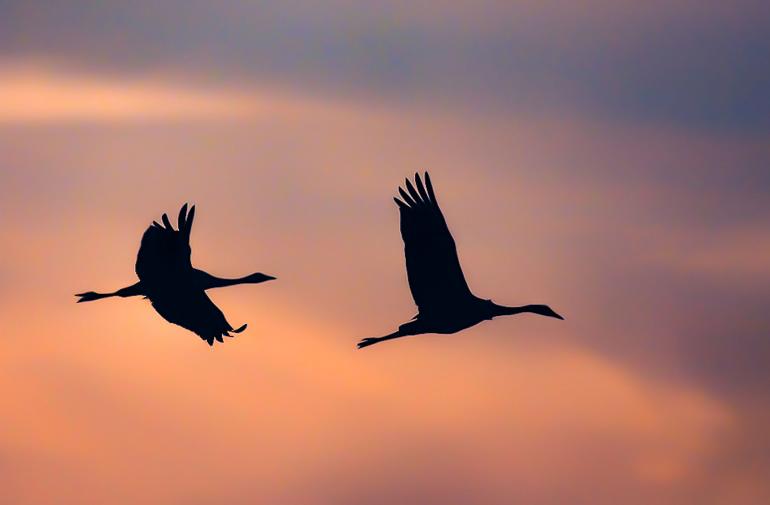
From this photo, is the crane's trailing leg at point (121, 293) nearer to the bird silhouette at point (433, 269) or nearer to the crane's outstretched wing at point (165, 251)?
the crane's outstretched wing at point (165, 251)

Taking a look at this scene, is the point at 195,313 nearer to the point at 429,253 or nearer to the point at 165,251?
the point at 165,251

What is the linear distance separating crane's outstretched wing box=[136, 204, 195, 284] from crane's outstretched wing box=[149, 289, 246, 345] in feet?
3.31

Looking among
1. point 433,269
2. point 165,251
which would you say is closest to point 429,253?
point 433,269

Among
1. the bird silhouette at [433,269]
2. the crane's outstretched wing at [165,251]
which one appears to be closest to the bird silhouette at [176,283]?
the crane's outstretched wing at [165,251]

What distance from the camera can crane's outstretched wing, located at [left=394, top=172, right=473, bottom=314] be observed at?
188 feet

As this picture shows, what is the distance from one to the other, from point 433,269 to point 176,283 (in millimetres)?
7286

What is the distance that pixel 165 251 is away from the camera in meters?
59.3

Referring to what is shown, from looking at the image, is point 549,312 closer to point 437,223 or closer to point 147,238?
point 437,223

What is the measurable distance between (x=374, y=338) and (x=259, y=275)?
17.3ft

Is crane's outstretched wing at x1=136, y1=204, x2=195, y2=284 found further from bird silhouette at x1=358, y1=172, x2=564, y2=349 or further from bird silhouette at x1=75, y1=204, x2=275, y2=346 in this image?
bird silhouette at x1=358, y1=172, x2=564, y2=349

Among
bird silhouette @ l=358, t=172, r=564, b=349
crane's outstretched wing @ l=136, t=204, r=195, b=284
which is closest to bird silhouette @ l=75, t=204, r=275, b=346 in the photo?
crane's outstretched wing @ l=136, t=204, r=195, b=284

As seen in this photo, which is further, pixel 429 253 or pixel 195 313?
pixel 195 313

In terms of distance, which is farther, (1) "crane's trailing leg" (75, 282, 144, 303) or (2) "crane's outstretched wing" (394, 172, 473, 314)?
(1) "crane's trailing leg" (75, 282, 144, 303)

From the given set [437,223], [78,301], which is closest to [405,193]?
[437,223]
